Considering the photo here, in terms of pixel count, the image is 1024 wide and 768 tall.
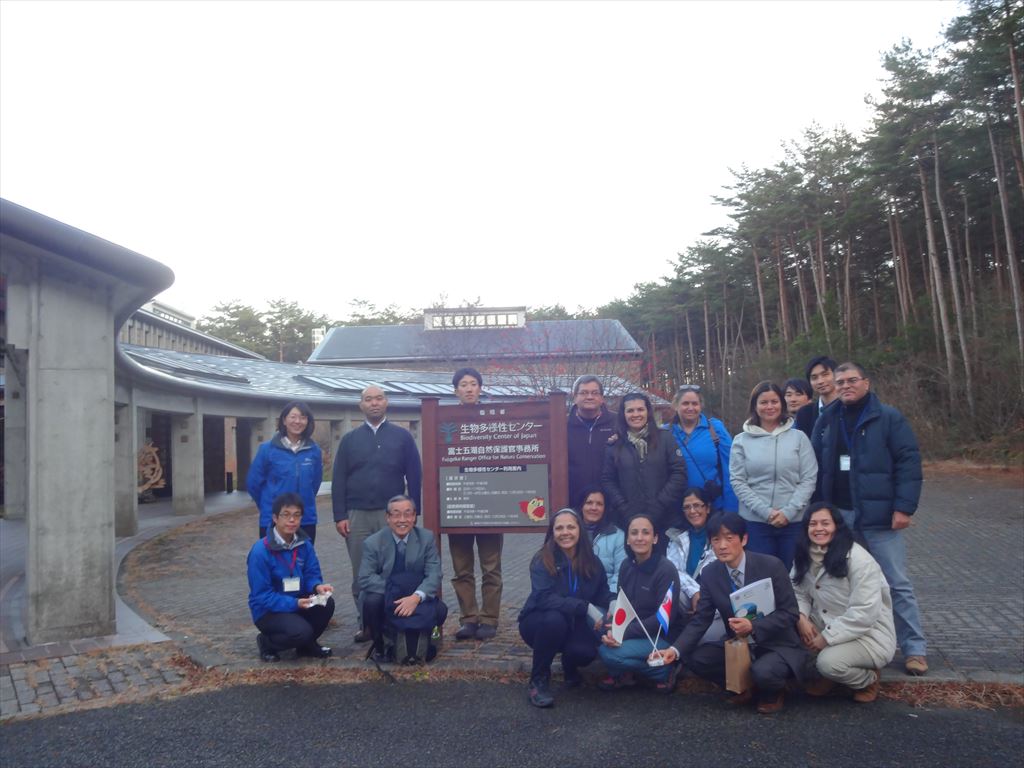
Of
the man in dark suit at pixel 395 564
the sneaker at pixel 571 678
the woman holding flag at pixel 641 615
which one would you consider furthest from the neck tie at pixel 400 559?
the woman holding flag at pixel 641 615

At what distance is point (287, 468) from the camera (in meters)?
6.96

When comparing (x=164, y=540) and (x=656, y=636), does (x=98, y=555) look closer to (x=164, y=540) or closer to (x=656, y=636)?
(x=656, y=636)

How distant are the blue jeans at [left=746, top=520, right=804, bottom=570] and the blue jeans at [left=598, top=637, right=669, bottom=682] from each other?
1.15 m

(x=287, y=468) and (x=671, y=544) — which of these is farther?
(x=287, y=468)

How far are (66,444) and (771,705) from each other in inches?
223

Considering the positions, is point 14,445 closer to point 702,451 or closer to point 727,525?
point 702,451

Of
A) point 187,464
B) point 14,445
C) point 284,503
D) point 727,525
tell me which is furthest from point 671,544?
point 187,464

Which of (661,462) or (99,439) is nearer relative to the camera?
(661,462)

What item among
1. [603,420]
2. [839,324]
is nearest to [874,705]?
[603,420]

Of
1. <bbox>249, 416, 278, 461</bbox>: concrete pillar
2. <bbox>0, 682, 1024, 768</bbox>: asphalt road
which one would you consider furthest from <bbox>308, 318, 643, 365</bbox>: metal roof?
<bbox>0, 682, 1024, 768</bbox>: asphalt road

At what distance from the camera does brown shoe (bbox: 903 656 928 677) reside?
5203 millimetres

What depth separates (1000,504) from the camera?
16188mm

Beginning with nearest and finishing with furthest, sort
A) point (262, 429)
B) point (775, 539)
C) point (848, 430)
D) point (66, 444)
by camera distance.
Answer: point (848, 430) < point (775, 539) < point (66, 444) < point (262, 429)

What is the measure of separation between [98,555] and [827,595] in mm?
5636
